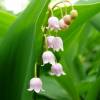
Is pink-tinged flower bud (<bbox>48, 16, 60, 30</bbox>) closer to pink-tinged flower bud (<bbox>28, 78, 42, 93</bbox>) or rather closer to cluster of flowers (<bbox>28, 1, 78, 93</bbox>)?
cluster of flowers (<bbox>28, 1, 78, 93</bbox>)

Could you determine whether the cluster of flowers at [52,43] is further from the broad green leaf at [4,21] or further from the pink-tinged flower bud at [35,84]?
the broad green leaf at [4,21]

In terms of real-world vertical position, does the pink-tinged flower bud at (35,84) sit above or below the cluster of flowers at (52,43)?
below

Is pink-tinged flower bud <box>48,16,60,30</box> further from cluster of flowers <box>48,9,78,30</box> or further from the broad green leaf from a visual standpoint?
the broad green leaf

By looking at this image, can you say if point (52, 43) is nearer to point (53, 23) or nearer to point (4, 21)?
point (53, 23)

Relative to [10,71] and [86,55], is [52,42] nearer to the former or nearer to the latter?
[10,71]

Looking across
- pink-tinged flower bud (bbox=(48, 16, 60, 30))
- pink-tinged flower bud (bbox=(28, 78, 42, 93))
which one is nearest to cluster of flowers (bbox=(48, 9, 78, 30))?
pink-tinged flower bud (bbox=(48, 16, 60, 30))

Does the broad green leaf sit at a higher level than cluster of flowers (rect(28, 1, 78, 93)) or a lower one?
higher

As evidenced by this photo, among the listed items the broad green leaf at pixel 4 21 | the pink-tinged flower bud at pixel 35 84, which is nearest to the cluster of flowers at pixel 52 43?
the pink-tinged flower bud at pixel 35 84

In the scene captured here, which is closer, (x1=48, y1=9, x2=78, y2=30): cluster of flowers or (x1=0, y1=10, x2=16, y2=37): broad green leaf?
(x1=48, y1=9, x2=78, y2=30): cluster of flowers

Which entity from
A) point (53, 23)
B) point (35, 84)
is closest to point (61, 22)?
point (53, 23)

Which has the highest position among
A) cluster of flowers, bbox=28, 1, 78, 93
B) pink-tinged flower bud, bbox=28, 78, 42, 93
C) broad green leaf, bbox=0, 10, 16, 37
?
broad green leaf, bbox=0, 10, 16, 37

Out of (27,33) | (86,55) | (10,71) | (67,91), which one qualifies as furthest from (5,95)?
(86,55)
